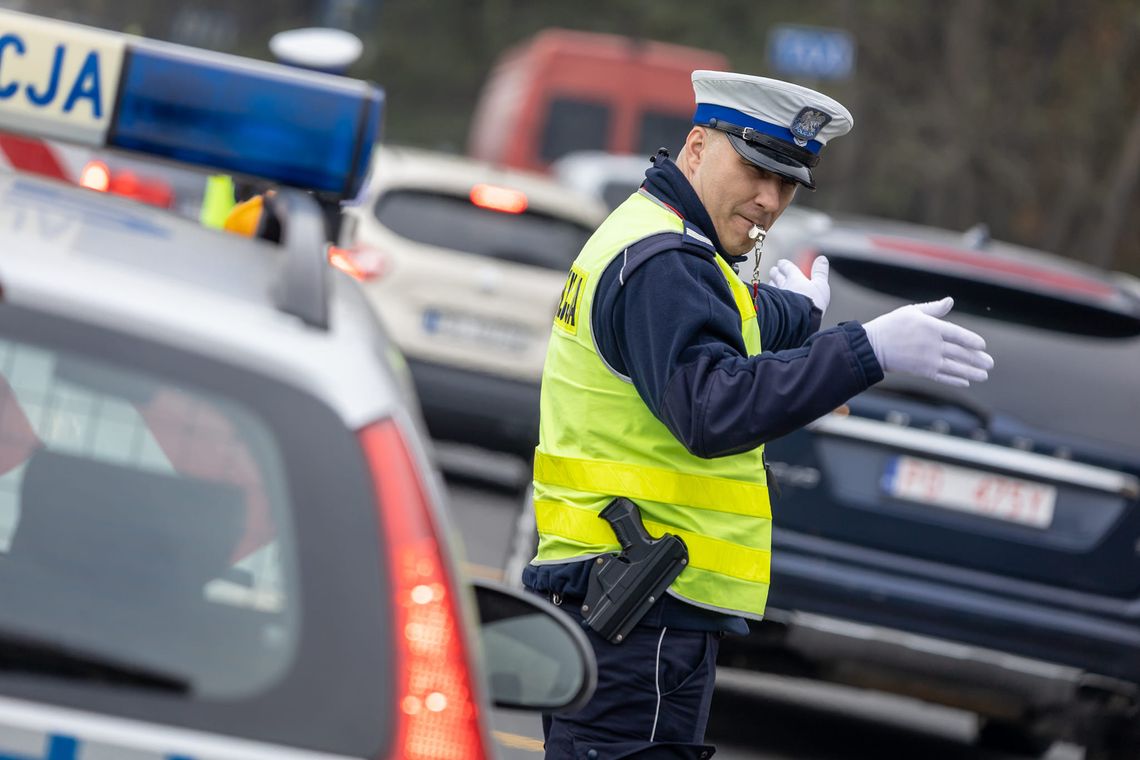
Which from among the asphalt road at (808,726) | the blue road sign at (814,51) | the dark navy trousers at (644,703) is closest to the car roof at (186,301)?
the dark navy trousers at (644,703)

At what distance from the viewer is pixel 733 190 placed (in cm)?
361

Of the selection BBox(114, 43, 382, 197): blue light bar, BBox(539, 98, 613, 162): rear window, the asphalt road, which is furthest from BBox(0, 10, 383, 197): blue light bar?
BBox(539, 98, 613, 162): rear window

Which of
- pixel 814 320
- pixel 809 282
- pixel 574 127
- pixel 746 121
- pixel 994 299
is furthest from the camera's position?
pixel 574 127

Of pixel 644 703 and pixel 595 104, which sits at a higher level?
pixel 595 104

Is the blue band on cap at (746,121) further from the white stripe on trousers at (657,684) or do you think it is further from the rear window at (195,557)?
the rear window at (195,557)

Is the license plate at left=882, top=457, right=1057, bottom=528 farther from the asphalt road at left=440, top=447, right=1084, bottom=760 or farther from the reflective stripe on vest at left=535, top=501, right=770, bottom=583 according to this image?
the reflective stripe on vest at left=535, top=501, right=770, bottom=583

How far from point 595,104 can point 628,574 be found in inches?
751

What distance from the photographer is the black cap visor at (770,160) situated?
3.56 metres

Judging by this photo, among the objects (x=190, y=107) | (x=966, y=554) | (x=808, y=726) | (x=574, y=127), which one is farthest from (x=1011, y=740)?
(x=574, y=127)

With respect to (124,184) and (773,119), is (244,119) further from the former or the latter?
(124,184)

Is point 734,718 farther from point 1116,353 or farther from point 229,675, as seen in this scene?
point 229,675

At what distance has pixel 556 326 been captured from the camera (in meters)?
3.69

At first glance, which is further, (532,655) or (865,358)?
(865,358)

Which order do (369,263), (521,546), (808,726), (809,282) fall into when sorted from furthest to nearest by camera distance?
(369,263)
(808,726)
(521,546)
(809,282)
